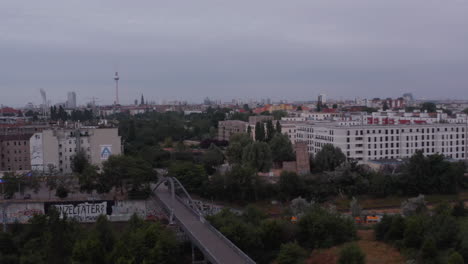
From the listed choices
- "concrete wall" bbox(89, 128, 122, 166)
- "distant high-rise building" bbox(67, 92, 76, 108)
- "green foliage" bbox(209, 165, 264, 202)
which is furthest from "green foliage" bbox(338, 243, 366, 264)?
Answer: "distant high-rise building" bbox(67, 92, 76, 108)

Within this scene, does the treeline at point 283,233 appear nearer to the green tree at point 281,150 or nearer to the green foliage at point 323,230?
the green foliage at point 323,230

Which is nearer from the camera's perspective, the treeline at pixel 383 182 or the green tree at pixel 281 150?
the treeline at pixel 383 182

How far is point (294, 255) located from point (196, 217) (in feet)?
17.1

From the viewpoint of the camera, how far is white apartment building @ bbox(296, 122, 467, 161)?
3369cm

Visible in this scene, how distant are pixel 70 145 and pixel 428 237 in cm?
2235

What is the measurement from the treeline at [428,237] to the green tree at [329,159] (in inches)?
444

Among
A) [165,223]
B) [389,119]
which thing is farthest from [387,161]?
[165,223]

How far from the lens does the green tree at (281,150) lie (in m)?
33.5

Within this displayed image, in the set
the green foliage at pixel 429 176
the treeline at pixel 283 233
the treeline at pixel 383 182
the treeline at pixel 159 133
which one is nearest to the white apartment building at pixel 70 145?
the treeline at pixel 159 133

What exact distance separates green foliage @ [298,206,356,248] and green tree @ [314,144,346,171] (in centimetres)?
1187

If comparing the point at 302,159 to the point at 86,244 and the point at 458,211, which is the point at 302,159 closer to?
the point at 458,211

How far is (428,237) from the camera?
1653 centimetres

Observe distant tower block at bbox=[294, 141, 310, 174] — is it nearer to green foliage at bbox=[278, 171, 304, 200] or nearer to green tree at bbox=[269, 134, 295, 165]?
green tree at bbox=[269, 134, 295, 165]

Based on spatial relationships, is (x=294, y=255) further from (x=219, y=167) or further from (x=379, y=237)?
(x=219, y=167)
